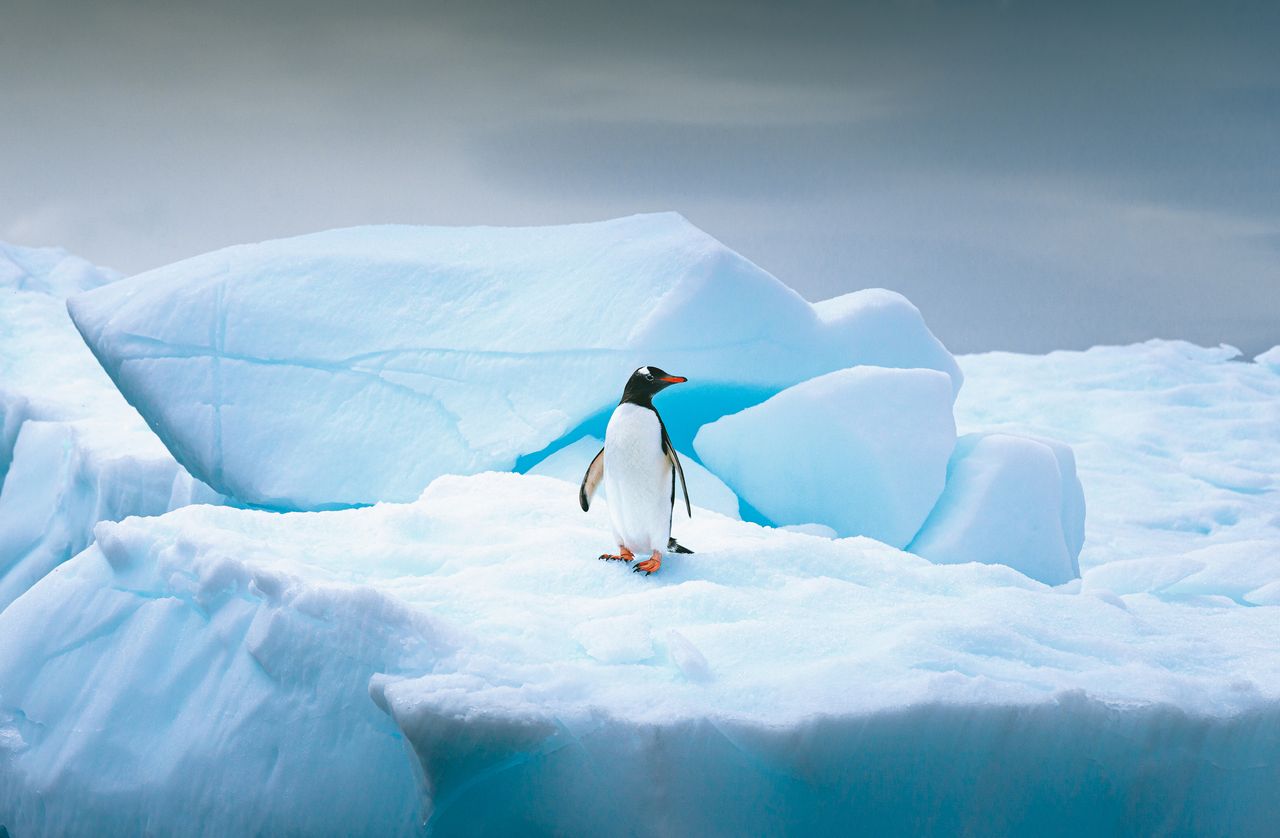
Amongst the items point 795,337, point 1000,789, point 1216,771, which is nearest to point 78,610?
point 1000,789

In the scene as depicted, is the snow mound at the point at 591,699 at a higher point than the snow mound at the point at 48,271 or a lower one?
higher

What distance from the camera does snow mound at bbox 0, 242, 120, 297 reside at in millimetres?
11578

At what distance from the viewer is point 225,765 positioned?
2.95 meters

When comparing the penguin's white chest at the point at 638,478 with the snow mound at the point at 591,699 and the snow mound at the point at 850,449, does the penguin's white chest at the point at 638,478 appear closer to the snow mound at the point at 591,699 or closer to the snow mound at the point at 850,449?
the snow mound at the point at 591,699

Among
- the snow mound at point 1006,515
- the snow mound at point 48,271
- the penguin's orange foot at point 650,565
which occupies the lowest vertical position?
the snow mound at point 48,271

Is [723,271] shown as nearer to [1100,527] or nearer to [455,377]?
[455,377]

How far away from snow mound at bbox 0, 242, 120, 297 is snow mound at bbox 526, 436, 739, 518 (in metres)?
8.56

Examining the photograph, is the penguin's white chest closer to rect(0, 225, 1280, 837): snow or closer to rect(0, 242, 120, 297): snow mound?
rect(0, 225, 1280, 837): snow

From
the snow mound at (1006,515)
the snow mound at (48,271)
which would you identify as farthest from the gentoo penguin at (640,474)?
the snow mound at (48,271)

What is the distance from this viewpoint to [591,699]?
2.68 m

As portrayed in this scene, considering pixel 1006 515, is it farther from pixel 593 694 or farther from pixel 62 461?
pixel 62 461

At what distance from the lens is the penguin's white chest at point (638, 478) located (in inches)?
133

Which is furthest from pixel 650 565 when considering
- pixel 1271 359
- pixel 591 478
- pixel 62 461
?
pixel 1271 359

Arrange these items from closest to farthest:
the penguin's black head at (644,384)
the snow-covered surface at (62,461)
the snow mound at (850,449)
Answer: the penguin's black head at (644,384), the snow mound at (850,449), the snow-covered surface at (62,461)
